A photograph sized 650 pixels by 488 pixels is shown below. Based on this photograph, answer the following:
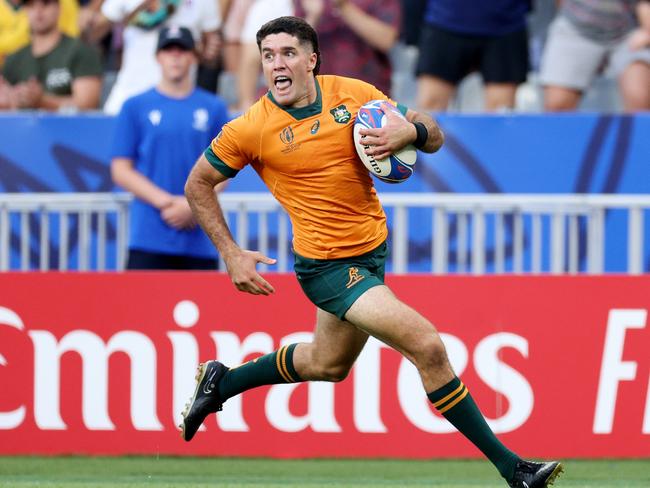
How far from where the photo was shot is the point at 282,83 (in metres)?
6.82

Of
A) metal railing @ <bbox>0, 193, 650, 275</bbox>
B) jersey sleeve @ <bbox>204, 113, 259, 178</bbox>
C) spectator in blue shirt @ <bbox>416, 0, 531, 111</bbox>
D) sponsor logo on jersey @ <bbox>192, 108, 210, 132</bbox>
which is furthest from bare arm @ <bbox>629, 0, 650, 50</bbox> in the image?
jersey sleeve @ <bbox>204, 113, 259, 178</bbox>

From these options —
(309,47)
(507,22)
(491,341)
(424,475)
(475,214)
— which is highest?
(507,22)

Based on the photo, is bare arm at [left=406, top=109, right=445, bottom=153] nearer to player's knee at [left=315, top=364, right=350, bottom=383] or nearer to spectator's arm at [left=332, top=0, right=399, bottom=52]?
player's knee at [left=315, top=364, right=350, bottom=383]

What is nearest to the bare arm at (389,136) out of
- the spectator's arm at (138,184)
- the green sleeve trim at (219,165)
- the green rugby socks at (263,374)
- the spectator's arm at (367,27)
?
the green sleeve trim at (219,165)

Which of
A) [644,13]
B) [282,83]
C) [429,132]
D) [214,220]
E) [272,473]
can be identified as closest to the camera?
[282,83]

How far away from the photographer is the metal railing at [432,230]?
979cm

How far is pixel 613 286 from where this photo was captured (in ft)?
28.9

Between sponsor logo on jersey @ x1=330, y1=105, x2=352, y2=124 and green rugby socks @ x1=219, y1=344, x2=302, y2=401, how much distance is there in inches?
51.9

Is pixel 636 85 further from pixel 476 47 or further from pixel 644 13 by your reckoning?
pixel 476 47

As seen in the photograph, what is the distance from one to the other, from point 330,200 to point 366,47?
4797 millimetres

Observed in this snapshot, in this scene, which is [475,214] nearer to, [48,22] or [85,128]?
[85,128]

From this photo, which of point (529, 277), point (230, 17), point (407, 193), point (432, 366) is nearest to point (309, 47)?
point (432, 366)

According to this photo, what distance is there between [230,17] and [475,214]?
11.2 feet

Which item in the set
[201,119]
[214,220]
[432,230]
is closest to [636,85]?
[432,230]
